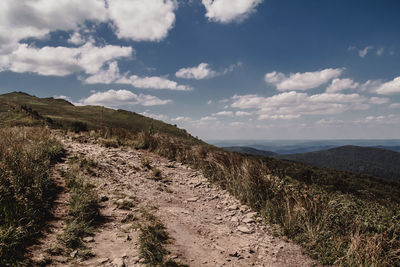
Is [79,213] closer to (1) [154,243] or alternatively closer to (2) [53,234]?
(2) [53,234]

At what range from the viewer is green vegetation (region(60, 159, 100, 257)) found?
3665 mm

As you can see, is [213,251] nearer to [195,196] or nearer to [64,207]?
[195,196]

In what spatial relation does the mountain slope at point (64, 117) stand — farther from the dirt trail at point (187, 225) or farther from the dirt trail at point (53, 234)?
the dirt trail at point (53, 234)

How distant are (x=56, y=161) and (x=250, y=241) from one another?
741 cm

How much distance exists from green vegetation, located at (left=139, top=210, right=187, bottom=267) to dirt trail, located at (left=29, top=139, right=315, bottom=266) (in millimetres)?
144

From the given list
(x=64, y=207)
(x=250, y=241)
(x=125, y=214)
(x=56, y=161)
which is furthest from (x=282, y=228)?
(x=56, y=161)

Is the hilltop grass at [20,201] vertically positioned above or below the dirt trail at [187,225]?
above

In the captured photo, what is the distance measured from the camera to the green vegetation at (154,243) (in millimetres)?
3348

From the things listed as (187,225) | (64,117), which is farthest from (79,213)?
(64,117)

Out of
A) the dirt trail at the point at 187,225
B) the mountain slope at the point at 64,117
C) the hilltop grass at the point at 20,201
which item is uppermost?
the mountain slope at the point at 64,117

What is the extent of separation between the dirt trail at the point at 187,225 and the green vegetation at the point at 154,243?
0.14 metres

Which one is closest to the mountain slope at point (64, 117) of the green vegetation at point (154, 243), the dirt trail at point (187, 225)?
the dirt trail at point (187, 225)

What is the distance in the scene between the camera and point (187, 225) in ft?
15.8

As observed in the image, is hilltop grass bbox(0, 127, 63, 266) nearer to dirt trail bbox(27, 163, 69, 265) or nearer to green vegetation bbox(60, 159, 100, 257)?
dirt trail bbox(27, 163, 69, 265)
